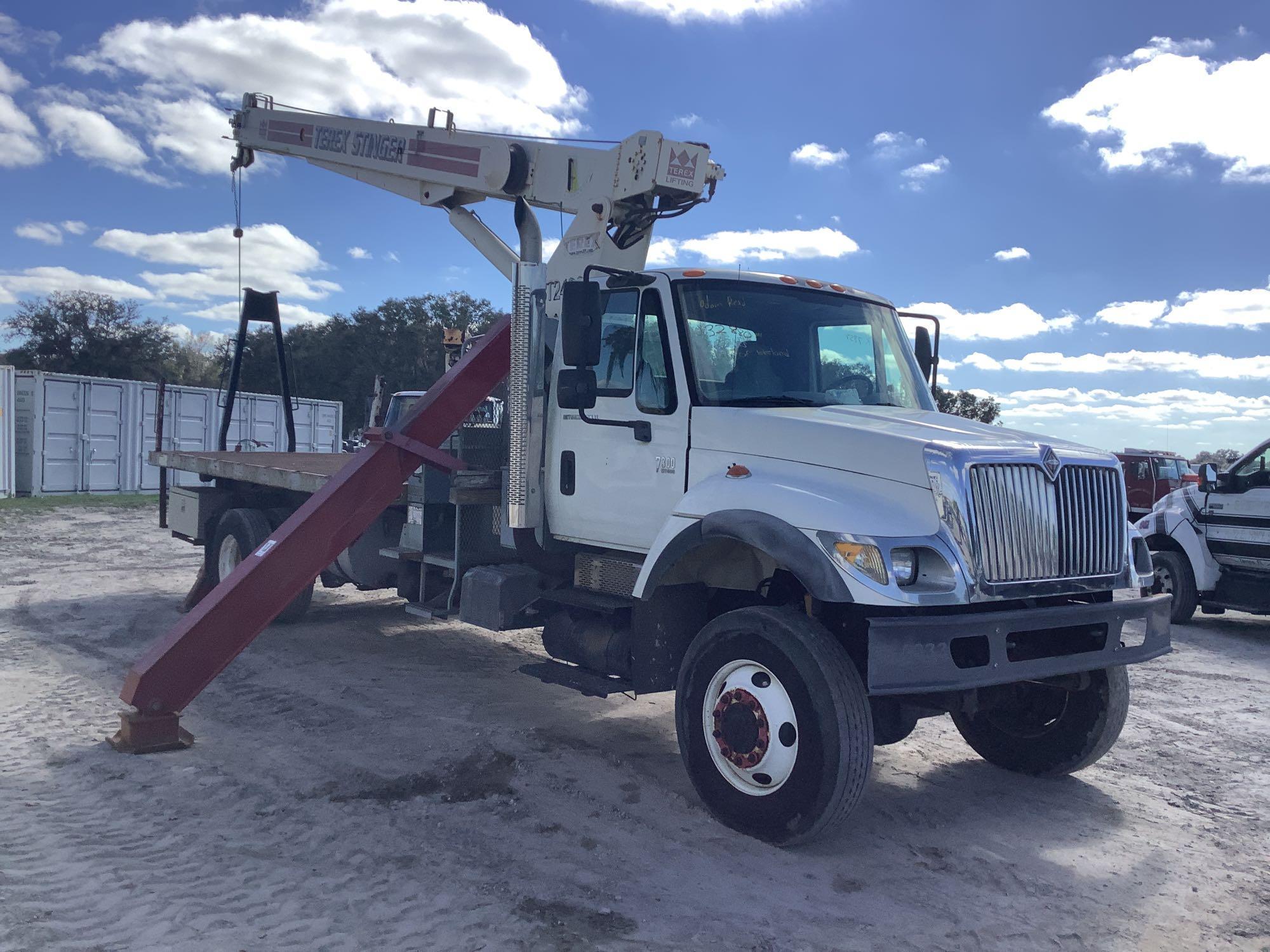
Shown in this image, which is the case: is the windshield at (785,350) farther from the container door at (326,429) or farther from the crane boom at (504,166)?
the container door at (326,429)

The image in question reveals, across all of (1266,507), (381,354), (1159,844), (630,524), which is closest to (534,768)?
(630,524)

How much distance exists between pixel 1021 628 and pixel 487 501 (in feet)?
12.0

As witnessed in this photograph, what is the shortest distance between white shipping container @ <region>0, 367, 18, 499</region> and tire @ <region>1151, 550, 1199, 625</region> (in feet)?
69.8

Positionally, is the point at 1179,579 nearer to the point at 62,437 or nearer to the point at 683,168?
the point at 683,168

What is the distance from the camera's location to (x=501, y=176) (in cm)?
754

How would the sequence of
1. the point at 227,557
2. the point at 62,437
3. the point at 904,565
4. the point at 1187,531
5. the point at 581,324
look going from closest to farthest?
the point at 904,565, the point at 581,324, the point at 227,557, the point at 1187,531, the point at 62,437

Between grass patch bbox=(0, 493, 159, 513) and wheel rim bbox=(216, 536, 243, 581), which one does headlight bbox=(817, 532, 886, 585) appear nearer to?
wheel rim bbox=(216, 536, 243, 581)

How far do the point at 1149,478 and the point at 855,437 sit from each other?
713 inches

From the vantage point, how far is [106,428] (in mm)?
23078

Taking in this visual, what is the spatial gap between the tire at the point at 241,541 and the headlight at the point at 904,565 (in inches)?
246

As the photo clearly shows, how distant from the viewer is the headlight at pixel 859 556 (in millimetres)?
4031

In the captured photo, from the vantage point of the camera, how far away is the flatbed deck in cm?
795

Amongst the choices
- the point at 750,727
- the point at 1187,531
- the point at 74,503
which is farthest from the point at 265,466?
the point at 74,503

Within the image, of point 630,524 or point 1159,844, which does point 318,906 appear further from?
point 1159,844
